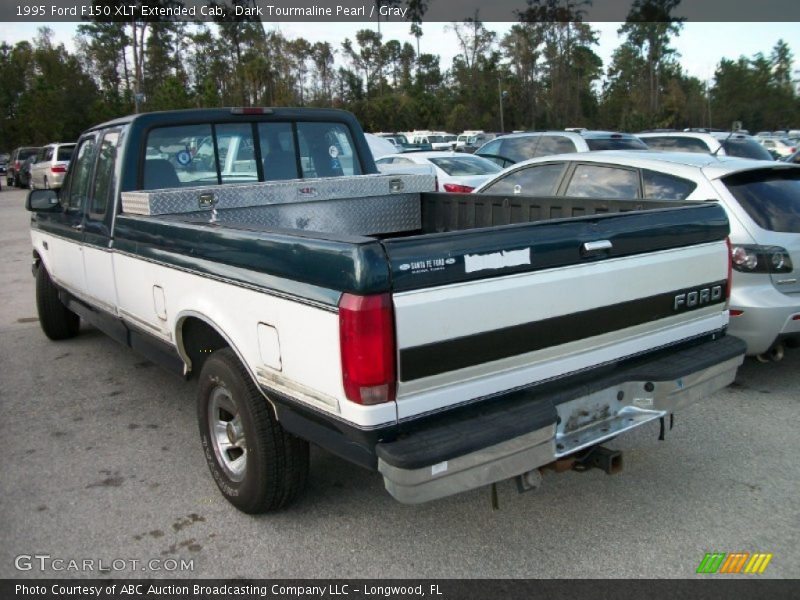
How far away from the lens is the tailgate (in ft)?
8.54

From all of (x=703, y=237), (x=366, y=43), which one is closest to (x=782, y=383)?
(x=703, y=237)

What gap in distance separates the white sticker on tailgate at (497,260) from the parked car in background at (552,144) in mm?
9484

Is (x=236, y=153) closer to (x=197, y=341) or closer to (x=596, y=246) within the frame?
(x=197, y=341)

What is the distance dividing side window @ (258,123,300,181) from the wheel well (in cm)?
170

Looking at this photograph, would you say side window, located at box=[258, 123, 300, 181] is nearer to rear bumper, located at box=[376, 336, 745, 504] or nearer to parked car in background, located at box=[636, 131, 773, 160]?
rear bumper, located at box=[376, 336, 745, 504]

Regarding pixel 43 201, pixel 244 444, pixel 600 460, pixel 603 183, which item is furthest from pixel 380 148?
pixel 600 460

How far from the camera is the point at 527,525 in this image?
343 centimetres

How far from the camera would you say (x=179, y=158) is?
4.87m

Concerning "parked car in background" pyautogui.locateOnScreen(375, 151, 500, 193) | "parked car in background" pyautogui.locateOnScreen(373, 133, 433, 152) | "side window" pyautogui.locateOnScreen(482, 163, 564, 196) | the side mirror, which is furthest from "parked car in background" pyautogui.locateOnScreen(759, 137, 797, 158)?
the side mirror

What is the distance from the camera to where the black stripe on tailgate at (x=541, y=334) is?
2.63 m

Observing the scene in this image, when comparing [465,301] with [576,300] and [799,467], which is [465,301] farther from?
[799,467]

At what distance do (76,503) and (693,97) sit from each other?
74.9 meters

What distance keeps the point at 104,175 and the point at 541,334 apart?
3.54 meters

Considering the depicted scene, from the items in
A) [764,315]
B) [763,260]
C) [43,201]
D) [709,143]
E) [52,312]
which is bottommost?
[52,312]
